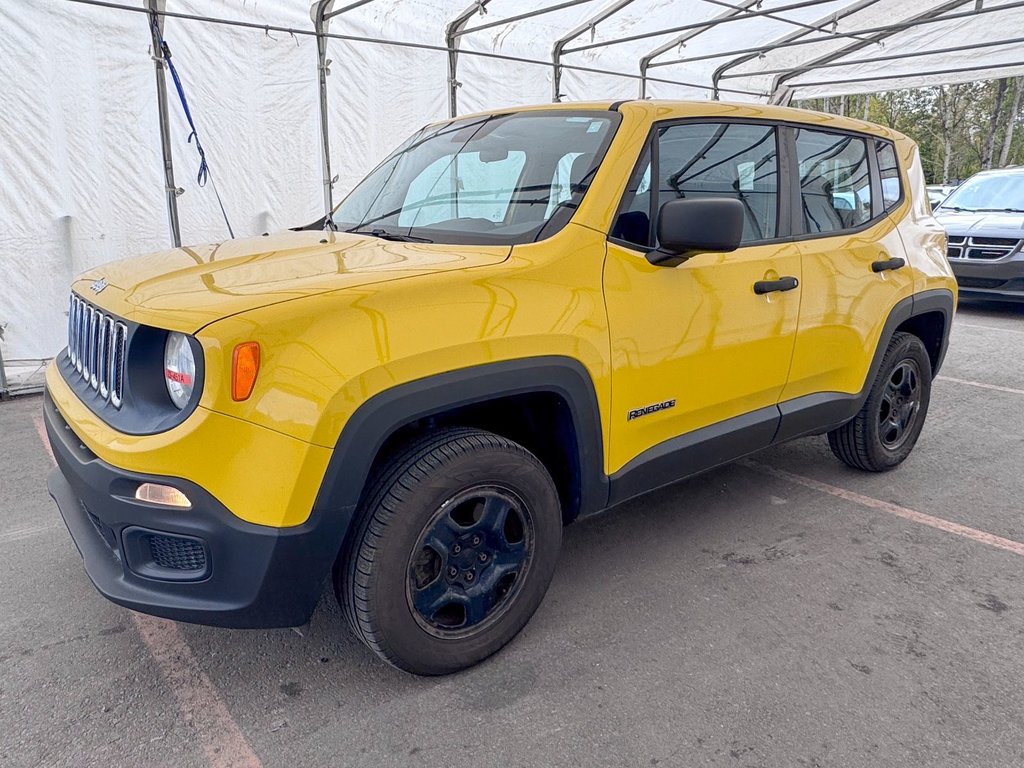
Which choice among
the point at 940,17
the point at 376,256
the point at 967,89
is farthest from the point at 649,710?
the point at 967,89

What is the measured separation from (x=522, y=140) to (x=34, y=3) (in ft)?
15.6

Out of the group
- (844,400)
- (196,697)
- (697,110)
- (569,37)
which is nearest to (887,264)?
(844,400)

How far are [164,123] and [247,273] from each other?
181 inches

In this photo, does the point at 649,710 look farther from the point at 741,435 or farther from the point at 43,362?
the point at 43,362

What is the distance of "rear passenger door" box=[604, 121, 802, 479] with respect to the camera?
261 cm

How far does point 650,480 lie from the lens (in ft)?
9.32

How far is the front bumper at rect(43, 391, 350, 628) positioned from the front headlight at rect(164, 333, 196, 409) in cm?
23

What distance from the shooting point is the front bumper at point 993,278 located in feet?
29.2

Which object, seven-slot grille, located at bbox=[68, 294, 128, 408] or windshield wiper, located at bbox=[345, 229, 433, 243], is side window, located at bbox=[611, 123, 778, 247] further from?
seven-slot grille, located at bbox=[68, 294, 128, 408]

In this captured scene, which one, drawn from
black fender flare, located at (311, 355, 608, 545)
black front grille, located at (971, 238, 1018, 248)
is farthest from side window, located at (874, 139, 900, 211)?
black front grille, located at (971, 238, 1018, 248)

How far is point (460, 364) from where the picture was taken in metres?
2.16

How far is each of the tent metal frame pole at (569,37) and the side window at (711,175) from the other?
243 inches

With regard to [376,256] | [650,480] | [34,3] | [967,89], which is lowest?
[650,480]

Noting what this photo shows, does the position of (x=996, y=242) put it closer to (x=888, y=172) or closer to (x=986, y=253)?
(x=986, y=253)
